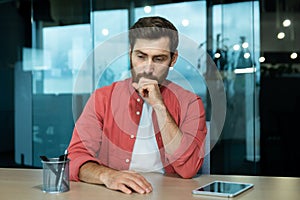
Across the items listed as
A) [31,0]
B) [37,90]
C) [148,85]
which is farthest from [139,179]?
[31,0]

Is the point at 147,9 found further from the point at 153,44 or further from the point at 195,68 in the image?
the point at 153,44

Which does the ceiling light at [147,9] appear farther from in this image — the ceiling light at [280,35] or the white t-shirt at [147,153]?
the white t-shirt at [147,153]

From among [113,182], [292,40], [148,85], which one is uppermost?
[292,40]

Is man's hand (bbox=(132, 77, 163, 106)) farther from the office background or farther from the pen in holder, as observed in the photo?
the office background

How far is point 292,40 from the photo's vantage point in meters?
3.52

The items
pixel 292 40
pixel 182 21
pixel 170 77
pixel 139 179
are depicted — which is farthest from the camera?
pixel 182 21

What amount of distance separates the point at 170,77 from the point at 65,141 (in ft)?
9.23

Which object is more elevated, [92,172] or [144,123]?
[144,123]

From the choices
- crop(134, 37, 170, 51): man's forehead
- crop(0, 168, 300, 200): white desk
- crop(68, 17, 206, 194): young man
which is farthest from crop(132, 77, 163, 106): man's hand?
crop(0, 168, 300, 200): white desk

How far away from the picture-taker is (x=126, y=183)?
114 centimetres

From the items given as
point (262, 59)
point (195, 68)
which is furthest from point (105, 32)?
point (262, 59)

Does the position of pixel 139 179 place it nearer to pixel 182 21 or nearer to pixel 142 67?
pixel 142 67

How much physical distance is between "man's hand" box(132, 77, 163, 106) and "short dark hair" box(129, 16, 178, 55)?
0.44ft

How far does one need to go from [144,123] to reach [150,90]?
18cm
